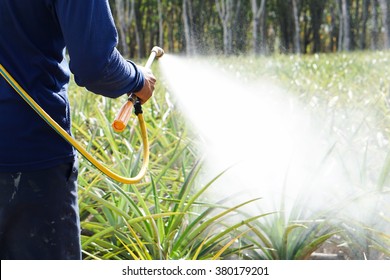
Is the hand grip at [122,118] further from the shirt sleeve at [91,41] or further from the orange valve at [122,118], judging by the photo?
the shirt sleeve at [91,41]

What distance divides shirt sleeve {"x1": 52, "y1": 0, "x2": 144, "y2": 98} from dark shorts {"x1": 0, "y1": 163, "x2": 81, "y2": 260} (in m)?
0.29

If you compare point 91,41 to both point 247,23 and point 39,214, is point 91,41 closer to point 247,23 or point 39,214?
point 39,214

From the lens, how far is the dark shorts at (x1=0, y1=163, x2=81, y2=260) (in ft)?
6.86

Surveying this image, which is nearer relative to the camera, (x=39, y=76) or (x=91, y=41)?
(x=91, y=41)

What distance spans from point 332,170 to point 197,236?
0.80 metres

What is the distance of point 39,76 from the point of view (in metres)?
2.06

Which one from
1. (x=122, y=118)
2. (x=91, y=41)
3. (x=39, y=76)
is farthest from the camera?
(x=122, y=118)

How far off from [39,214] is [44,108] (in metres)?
0.30

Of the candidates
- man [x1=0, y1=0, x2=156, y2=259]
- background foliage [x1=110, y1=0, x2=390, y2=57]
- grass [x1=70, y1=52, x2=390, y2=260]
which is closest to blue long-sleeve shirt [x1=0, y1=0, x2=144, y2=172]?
man [x1=0, y1=0, x2=156, y2=259]

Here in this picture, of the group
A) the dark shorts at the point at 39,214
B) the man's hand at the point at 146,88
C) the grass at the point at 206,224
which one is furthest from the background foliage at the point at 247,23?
the dark shorts at the point at 39,214

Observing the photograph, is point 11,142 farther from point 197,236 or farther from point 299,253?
point 299,253

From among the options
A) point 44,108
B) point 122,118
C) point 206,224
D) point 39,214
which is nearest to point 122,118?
point 122,118

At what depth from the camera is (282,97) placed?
18.0 feet
